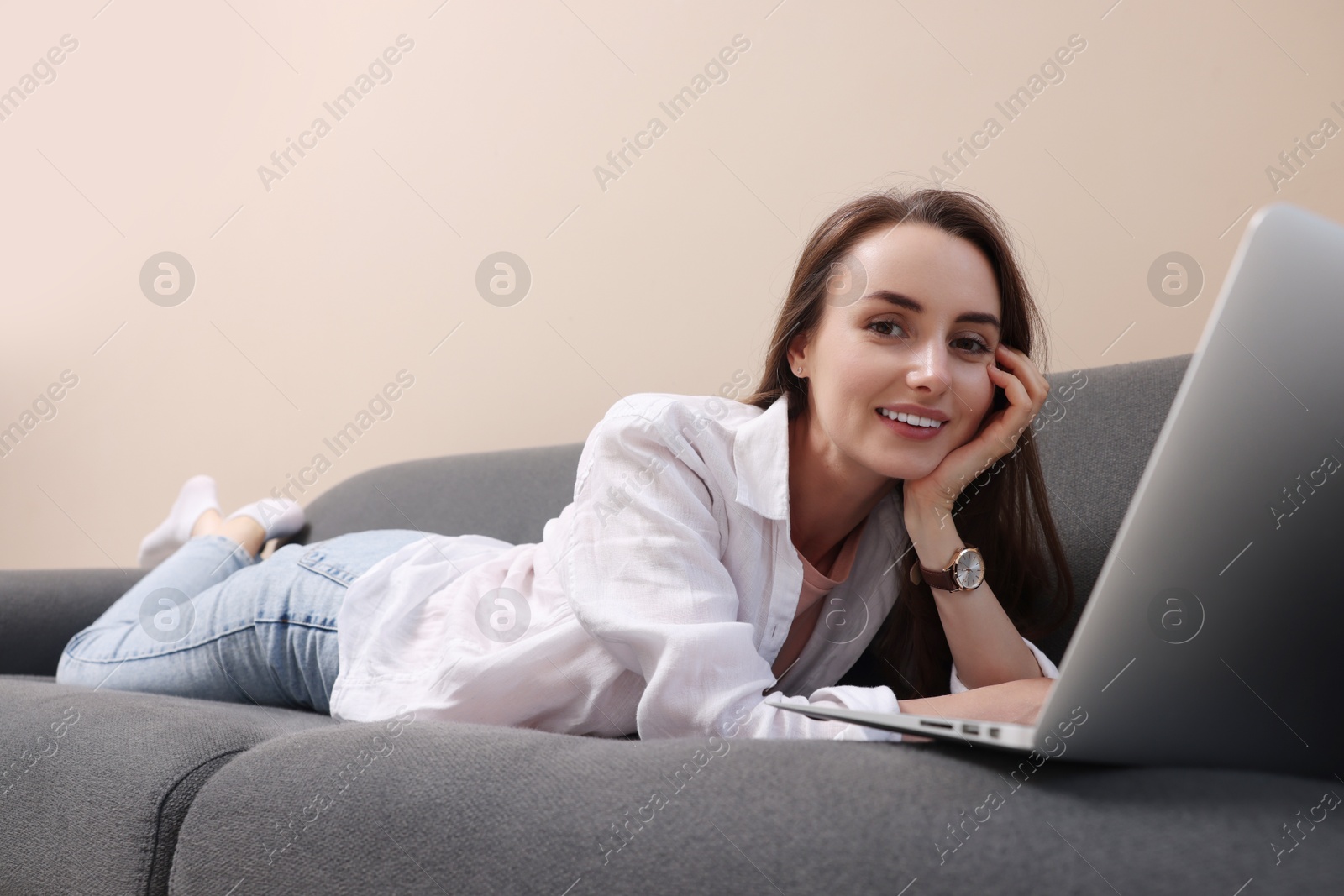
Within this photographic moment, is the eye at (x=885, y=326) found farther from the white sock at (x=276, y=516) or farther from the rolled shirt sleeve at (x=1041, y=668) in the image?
the white sock at (x=276, y=516)

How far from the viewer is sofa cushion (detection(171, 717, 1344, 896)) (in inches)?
15.1

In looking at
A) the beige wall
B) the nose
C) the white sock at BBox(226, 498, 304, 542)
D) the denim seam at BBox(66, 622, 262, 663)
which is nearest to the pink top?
the nose

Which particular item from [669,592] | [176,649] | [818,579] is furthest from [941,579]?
[176,649]

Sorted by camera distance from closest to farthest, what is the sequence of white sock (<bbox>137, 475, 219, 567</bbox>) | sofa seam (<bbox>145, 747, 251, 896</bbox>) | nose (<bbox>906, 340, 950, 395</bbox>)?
1. sofa seam (<bbox>145, 747, 251, 896</bbox>)
2. nose (<bbox>906, 340, 950, 395</bbox>)
3. white sock (<bbox>137, 475, 219, 567</bbox>)

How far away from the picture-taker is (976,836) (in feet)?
1.34

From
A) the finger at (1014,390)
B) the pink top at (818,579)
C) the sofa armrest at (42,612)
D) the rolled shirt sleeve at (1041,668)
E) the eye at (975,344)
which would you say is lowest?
the rolled shirt sleeve at (1041,668)

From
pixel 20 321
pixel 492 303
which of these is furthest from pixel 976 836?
pixel 20 321

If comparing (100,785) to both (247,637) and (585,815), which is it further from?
(247,637)

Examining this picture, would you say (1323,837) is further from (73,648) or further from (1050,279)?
(73,648)

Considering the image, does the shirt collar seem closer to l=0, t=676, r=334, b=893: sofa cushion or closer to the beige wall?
l=0, t=676, r=334, b=893: sofa cushion

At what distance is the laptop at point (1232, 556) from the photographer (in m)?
0.38

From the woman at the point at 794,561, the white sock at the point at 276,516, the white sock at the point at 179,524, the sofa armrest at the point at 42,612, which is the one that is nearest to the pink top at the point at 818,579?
the woman at the point at 794,561

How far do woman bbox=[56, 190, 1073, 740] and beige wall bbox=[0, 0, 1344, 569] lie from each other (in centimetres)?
60

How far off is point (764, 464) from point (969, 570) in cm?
27
